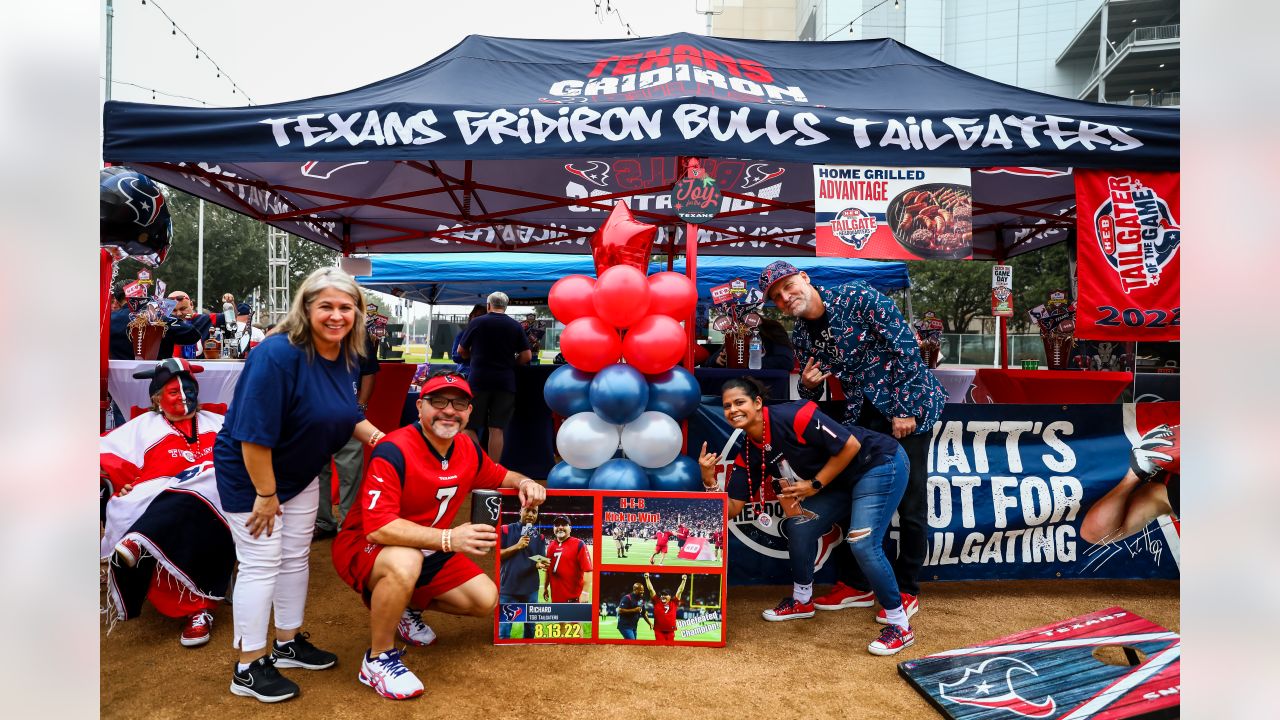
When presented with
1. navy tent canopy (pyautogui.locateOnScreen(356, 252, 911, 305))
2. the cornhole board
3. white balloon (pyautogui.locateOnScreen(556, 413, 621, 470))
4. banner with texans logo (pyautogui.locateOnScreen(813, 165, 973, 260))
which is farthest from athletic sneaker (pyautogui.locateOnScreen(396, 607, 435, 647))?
navy tent canopy (pyautogui.locateOnScreen(356, 252, 911, 305))

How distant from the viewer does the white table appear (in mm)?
4719

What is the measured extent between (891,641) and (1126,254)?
2618 mm

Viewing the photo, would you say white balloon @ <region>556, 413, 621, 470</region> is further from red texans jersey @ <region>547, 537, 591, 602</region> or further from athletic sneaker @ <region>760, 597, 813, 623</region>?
athletic sneaker @ <region>760, 597, 813, 623</region>

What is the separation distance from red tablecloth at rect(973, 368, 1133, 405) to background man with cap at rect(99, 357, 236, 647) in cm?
514

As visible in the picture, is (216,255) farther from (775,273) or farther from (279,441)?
(775,273)

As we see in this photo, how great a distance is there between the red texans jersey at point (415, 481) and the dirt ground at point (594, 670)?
635 millimetres

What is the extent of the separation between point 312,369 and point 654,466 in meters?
1.56

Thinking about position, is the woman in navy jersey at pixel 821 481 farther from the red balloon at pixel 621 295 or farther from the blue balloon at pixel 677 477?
the red balloon at pixel 621 295

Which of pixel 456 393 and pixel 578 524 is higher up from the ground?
pixel 456 393

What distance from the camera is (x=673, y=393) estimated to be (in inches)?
Answer: 135

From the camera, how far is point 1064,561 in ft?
13.1

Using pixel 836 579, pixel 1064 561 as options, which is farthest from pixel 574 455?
pixel 1064 561

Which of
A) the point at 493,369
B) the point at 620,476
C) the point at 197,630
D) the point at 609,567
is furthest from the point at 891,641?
the point at 493,369

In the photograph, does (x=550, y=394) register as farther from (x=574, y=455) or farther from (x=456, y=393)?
(x=456, y=393)
